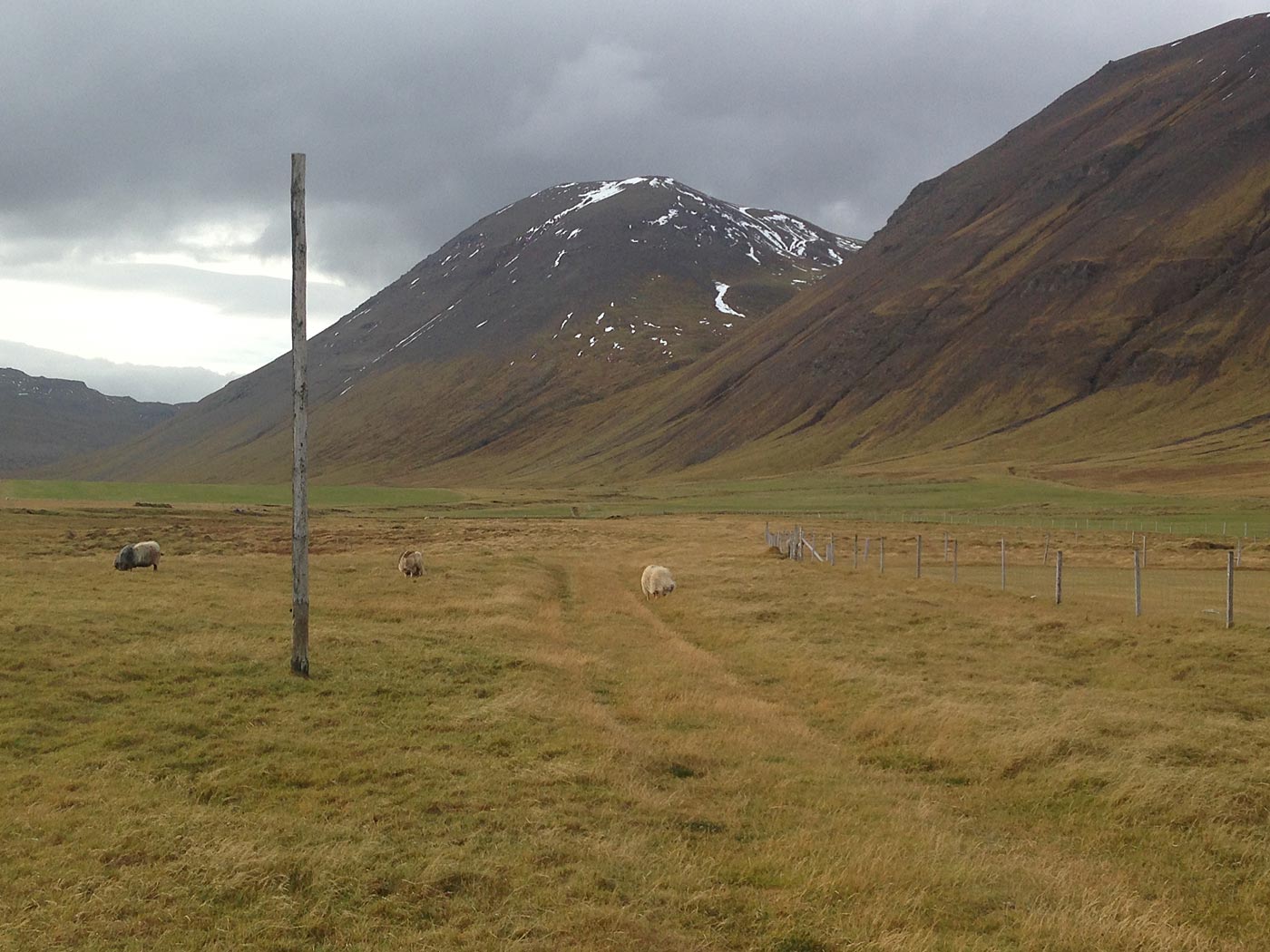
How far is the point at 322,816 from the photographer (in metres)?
10.4

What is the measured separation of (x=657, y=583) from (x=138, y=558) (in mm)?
19753

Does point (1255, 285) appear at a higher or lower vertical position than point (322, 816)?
higher

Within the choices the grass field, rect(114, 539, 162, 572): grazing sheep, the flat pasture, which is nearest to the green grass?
the grass field

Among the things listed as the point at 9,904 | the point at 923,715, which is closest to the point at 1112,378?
the point at 923,715

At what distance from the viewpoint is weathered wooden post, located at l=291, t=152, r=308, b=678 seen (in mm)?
17062

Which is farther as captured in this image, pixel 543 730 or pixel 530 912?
pixel 543 730

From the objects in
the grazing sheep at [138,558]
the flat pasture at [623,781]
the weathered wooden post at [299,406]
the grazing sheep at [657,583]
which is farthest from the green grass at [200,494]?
the weathered wooden post at [299,406]

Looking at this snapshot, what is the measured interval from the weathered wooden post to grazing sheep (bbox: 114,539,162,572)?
2201 centimetres

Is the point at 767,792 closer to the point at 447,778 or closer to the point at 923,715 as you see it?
the point at 447,778

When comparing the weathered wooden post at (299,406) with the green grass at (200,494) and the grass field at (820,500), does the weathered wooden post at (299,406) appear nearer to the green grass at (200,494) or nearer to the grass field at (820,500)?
the grass field at (820,500)

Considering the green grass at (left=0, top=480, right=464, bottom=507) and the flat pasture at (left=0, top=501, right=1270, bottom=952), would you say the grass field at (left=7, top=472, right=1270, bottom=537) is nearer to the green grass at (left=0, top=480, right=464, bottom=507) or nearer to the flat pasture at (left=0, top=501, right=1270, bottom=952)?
the green grass at (left=0, top=480, right=464, bottom=507)

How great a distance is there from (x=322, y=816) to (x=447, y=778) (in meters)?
1.75

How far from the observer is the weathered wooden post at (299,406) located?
17.1 m

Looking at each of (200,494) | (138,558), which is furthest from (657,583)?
(200,494)
